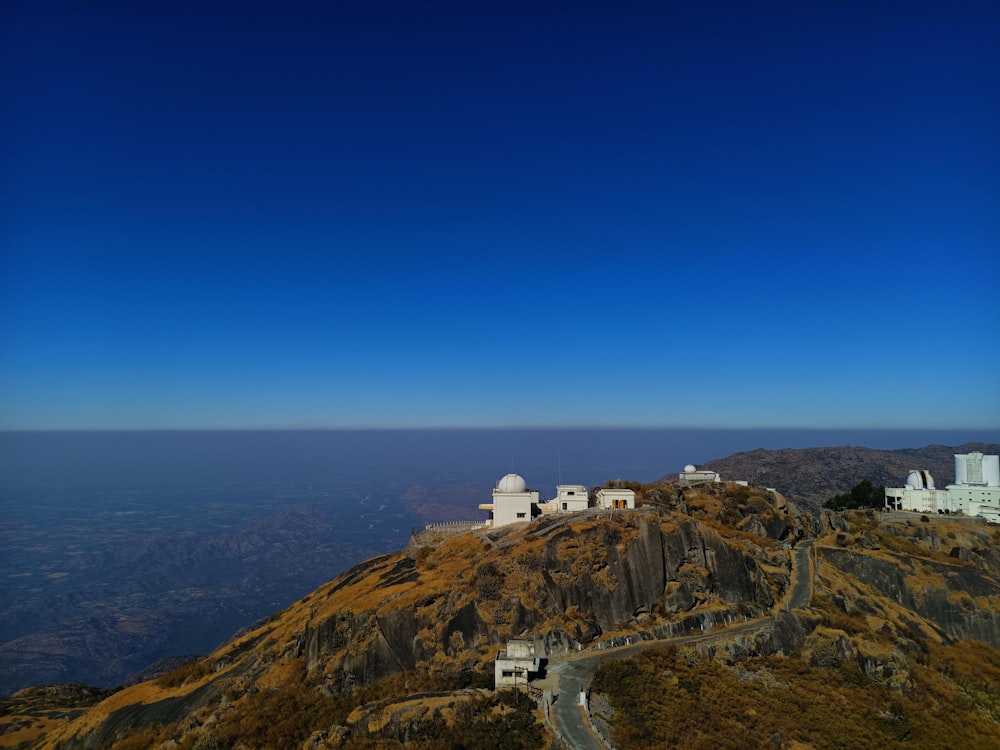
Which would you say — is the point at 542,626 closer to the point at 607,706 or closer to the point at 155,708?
the point at 607,706

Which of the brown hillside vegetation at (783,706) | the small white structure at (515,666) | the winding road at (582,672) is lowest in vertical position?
the brown hillside vegetation at (783,706)

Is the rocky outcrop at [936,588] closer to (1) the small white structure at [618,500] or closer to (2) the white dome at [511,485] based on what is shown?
(1) the small white structure at [618,500]

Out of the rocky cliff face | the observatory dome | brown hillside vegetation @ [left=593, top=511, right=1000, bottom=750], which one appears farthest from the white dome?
the observatory dome

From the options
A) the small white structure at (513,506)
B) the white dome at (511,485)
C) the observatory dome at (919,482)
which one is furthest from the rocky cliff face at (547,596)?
the observatory dome at (919,482)

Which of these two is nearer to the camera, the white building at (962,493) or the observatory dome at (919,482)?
the white building at (962,493)

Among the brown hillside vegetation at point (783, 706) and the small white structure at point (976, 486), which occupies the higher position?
the small white structure at point (976, 486)

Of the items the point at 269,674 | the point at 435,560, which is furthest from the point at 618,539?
the point at 269,674

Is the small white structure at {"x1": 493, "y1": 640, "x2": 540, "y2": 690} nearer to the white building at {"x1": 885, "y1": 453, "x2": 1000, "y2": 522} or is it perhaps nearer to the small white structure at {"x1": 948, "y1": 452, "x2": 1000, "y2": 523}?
the white building at {"x1": 885, "y1": 453, "x2": 1000, "y2": 522}
